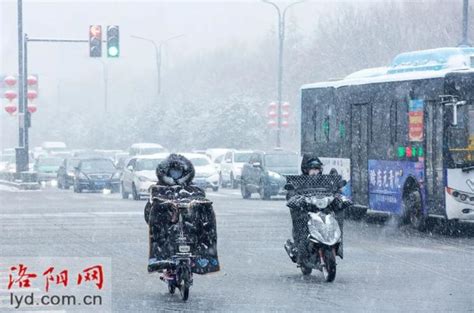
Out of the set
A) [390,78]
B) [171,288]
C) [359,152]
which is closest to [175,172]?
[171,288]

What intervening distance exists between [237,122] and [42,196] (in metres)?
43.1

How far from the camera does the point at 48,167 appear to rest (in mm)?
70500

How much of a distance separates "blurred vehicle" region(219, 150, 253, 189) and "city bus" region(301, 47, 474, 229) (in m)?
23.4

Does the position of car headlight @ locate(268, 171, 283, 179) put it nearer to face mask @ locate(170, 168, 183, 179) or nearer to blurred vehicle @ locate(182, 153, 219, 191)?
blurred vehicle @ locate(182, 153, 219, 191)

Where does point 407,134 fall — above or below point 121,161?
above

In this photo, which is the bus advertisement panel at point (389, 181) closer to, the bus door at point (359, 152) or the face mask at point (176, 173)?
the bus door at point (359, 152)

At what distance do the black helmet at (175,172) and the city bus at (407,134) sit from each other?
1029 cm

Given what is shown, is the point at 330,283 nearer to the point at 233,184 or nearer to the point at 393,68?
the point at 393,68

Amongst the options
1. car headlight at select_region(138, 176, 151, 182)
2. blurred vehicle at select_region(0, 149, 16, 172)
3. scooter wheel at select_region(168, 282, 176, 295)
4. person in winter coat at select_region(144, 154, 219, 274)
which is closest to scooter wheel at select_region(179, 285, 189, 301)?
person in winter coat at select_region(144, 154, 219, 274)

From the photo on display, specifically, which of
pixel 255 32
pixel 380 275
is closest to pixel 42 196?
pixel 380 275

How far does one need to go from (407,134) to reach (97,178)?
87.8 ft

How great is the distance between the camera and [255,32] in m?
155

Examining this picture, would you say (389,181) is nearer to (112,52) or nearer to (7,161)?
(112,52)

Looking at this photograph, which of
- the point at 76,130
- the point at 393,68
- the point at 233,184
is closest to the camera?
the point at 393,68
